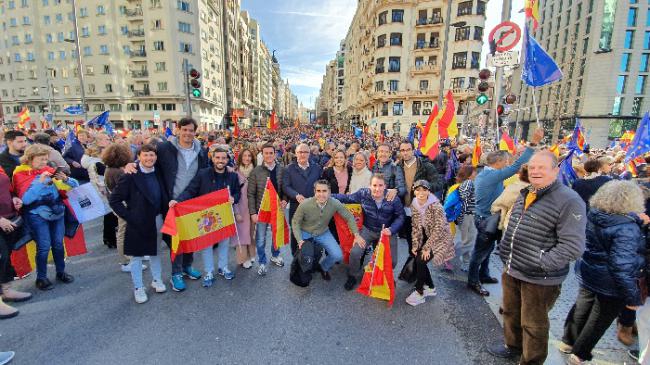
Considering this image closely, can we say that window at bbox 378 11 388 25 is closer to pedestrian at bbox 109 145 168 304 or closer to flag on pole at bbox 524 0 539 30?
flag on pole at bbox 524 0 539 30

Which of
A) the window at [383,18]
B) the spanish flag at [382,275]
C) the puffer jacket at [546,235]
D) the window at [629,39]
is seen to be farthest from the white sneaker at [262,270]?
the window at [629,39]

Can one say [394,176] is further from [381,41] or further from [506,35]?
[381,41]

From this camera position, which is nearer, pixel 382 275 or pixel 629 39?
pixel 382 275

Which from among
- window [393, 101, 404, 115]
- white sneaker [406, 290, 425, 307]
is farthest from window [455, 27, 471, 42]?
white sneaker [406, 290, 425, 307]

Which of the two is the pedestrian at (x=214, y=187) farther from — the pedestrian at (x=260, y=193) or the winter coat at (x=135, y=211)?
the winter coat at (x=135, y=211)

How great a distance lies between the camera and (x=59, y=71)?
49.5 meters

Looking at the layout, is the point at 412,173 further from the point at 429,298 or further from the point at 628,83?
the point at 628,83

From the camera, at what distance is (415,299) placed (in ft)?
13.1

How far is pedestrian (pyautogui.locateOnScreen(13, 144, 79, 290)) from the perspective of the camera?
3887 millimetres

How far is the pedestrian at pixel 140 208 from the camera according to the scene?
384cm

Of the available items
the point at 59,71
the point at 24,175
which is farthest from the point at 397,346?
the point at 59,71

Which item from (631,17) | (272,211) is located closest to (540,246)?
(272,211)

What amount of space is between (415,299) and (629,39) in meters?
61.9

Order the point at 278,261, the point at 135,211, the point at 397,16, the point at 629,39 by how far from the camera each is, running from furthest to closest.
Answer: the point at 629,39
the point at 397,16
the point at 278,261
the point at 135,211
